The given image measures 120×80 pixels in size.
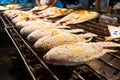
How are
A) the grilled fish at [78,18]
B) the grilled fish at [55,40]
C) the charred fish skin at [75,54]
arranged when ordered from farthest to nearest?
the grilled fish at [78,18] → the grilled fish at [55,40] → the charred fish skin at [75,54]

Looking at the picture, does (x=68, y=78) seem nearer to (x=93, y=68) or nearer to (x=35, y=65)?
(x=93, y=68)

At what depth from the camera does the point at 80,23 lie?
11.0 ft

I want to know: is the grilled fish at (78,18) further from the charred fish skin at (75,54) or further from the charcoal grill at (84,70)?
the charred fish skin at (75,54)

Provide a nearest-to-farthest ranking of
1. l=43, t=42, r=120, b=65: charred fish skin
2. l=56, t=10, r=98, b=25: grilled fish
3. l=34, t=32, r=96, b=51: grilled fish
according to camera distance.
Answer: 1. l=43, t=42, r=120, b=65: charred fish skin
2. l=34, t=32, r=96, b=51: grilled fish
3. l=56, t=10, r=98, b=25: grilled fish

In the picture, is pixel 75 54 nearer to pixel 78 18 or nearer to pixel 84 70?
pixel 84 70

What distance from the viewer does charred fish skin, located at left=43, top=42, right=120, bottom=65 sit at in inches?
64.7

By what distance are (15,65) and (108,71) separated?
12.3ft

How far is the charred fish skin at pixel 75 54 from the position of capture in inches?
64.7

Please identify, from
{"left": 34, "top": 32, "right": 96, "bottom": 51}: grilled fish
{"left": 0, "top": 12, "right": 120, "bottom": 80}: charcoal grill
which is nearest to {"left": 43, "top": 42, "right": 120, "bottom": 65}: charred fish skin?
{"left": 0, "top": 12, "right": 120, "bottom": 80}: charcoal grill

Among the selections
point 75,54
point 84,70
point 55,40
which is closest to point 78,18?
point 55,40

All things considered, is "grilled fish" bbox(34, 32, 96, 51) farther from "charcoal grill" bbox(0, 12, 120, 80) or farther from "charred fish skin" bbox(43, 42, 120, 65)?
"charred fish skin" bbox(43, 42, 120, 65)

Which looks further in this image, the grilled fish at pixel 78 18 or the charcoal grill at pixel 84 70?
the grilled fish at pixel 78 18

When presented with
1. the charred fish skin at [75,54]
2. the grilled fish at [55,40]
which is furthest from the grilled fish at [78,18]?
the charred fish skin at [75,54]

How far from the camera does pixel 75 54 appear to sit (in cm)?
167
